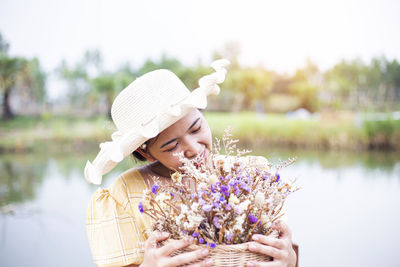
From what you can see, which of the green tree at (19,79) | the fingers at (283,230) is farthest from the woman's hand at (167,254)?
the green tree at (19,79)

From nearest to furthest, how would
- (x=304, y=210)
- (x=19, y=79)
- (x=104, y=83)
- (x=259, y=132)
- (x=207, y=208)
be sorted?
(x=207, y=208)
(x=304, y=210)
(x=19, y=79)
(x=104, y=83)
(x=259, y=132)

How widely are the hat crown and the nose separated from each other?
126mm

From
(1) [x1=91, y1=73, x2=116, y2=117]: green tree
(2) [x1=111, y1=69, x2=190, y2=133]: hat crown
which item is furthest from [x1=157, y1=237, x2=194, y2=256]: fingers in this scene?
(1) [x1=91, y1=73, x2=116, y2=117]: green tree

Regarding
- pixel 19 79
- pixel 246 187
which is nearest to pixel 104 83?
pixel 19 79

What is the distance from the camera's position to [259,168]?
3.05ft

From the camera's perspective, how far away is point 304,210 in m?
6.28

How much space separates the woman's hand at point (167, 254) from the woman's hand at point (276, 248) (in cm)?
11

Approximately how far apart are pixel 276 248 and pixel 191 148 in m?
0.38

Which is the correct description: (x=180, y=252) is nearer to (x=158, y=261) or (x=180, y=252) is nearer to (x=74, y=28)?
(x=158, y=261)

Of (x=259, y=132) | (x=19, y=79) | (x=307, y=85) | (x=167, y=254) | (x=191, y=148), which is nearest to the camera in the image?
(x=167, y=254)

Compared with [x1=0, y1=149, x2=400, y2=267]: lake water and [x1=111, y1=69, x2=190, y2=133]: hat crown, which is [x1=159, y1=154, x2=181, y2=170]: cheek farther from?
[x1=0, y1=149, x2=400, y2=267]: lake water

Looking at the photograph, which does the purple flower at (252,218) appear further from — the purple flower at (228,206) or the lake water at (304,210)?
the lake water at (304,210)

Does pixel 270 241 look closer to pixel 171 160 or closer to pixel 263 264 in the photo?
pixel 263 264

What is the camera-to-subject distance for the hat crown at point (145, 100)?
42.7 inches
